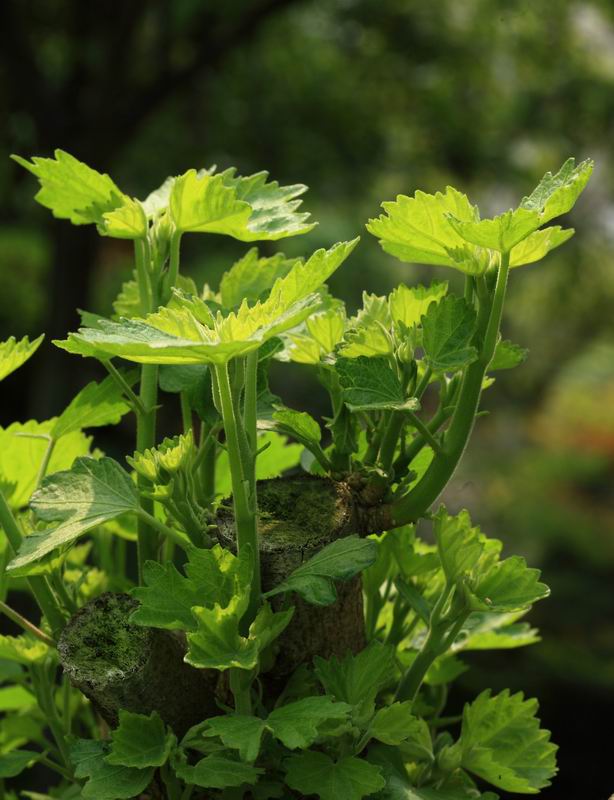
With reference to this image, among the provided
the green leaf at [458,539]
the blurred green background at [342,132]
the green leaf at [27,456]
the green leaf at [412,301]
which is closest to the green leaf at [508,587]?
the green leaf at [458,539]

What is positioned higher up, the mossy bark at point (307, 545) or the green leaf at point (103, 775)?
the mossy bark at point (307, 545)

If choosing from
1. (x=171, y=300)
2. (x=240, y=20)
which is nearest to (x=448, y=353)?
(x=171, y=300)

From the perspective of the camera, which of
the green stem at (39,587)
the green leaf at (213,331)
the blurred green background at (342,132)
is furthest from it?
the blurred green background at (342,132)

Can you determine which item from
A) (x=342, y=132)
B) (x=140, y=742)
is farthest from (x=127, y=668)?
(x=342, y=132)

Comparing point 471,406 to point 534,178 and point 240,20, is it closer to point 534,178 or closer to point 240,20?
point 240,20

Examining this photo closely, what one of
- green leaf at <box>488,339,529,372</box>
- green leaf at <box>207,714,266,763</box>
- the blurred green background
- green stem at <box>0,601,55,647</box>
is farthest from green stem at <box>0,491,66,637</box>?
the blurred green background

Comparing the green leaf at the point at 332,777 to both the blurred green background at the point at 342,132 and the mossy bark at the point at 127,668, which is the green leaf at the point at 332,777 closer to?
the mossy bark at the point at 127,668
